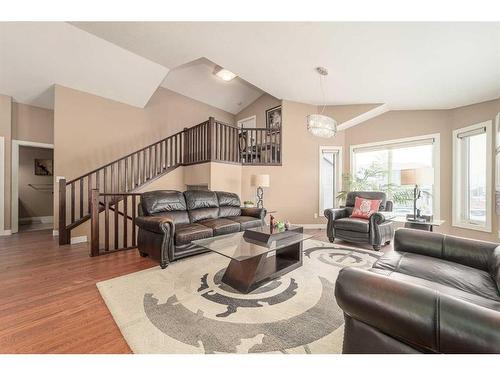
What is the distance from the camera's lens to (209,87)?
641cm

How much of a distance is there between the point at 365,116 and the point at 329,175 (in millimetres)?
1636

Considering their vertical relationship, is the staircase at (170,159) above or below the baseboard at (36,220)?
above

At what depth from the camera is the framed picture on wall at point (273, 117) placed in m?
6.05

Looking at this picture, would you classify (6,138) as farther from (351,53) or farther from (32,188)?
(351,53)

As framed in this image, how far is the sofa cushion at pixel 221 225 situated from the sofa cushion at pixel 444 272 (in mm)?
2111

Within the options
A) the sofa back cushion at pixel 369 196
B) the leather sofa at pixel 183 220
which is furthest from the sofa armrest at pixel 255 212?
the sofa back cushion at pixel 369 196

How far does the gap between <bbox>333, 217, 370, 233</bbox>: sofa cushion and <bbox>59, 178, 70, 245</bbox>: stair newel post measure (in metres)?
4.69

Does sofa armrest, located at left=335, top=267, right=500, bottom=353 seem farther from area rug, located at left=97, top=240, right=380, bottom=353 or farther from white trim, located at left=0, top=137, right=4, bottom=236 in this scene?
white trim, located at left=0, top=137, right=4, bottom=236

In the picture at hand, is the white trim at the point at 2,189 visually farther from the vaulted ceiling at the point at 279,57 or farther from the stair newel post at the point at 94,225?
the stair newel post at the point at 94,225

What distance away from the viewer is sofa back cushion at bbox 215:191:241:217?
13.3 feet

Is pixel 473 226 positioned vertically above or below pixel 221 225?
below

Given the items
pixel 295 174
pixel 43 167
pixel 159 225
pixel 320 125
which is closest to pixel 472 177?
pixel 295 174

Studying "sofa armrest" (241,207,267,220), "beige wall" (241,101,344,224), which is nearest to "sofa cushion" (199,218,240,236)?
"sofa armrest" (241,207,267,220)
